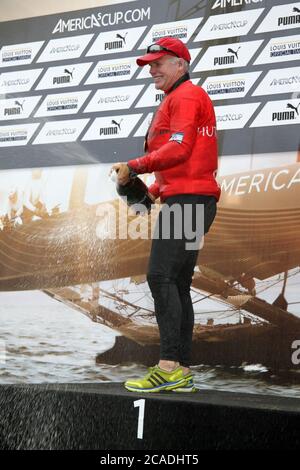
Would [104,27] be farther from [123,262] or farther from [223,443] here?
[223,443]

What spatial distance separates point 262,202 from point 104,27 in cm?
138

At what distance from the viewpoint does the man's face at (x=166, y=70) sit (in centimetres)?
304

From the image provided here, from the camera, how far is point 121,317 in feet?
12.9

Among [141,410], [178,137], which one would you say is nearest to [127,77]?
[178,137]

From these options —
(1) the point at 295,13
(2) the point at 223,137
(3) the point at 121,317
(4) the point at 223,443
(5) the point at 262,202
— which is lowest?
(4) the point at 223,443

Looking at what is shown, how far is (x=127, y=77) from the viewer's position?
13.3 feet

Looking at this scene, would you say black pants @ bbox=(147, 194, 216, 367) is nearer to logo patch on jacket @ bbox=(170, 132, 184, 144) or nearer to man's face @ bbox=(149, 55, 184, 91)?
logo patch on jacket @ bbox=(170, 132, 184, 144)

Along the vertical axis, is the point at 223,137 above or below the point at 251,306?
above

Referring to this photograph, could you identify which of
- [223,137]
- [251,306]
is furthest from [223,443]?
[223,137]

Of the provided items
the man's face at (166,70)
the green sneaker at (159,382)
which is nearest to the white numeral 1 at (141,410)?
the green sneaker at (159,382)

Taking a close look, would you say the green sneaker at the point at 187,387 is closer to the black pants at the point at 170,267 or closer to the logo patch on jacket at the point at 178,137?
the black pants at the point at 170,267

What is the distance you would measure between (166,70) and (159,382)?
49.8 inches

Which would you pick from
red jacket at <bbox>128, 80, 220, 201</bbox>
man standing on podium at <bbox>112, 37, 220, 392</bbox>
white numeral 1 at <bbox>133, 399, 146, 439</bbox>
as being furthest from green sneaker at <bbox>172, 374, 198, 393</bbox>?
red jacket at <bbox>128, 80, 220, 201</bbox>

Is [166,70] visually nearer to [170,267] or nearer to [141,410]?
[170,267]
